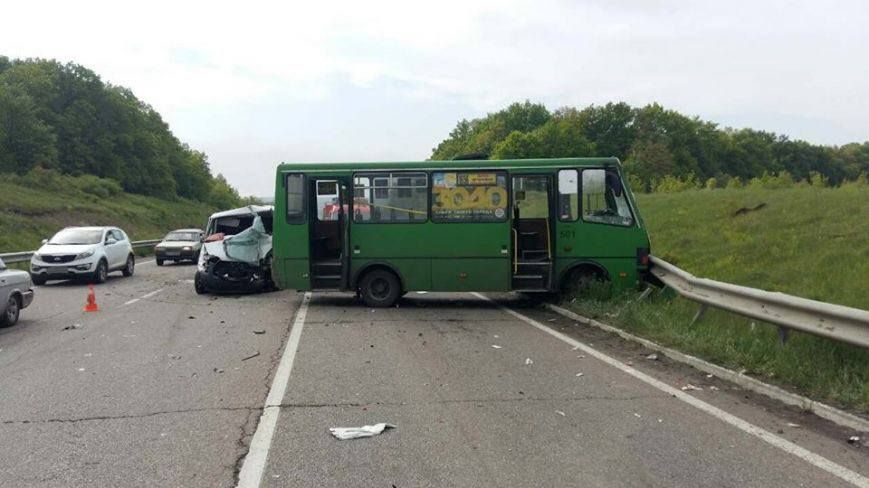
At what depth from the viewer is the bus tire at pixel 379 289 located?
14.9m

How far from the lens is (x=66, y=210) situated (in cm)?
5284

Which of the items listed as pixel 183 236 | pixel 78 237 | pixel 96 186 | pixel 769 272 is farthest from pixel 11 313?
pixel 96 186

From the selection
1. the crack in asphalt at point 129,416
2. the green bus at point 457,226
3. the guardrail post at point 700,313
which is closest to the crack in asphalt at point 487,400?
the crack in asphalt at point 129,416

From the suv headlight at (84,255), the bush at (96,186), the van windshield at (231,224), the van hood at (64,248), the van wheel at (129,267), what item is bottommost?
the van wheel at (129,267)

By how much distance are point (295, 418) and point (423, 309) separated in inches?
326

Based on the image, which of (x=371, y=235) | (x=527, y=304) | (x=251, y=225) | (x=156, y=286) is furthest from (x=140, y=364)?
(x=156, y=286)

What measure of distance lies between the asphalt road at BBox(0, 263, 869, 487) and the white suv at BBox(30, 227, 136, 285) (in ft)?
33.7

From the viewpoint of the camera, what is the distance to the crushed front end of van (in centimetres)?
1775

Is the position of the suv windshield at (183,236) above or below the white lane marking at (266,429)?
above

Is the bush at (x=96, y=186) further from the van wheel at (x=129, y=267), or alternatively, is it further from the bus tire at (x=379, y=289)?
the bus tire at (x=379, y=289)

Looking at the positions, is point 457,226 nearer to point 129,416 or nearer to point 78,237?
point 129,416

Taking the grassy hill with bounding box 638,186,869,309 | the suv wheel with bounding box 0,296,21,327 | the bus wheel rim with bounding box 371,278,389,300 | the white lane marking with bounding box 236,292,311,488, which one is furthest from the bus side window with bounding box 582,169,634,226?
the suv wheel with bounding box 0,296,21,327

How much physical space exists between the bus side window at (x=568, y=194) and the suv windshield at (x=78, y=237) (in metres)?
Answer: 15.0

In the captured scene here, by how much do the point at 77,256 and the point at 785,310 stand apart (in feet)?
62.9
